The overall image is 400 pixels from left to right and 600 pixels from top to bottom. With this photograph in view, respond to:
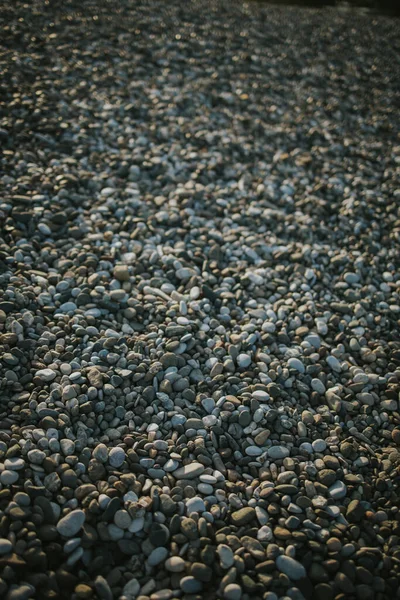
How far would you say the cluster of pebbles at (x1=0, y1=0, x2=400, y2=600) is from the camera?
1.94 metres

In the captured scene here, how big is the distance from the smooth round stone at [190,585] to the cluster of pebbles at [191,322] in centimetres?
2

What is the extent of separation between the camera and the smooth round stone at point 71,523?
6.21ft

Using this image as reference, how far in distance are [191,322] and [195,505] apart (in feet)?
3.72

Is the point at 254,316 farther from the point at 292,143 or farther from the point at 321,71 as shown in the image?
the point at 321,71

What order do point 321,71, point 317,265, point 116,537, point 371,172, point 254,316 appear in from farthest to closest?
point 321,71
point 371,172
point 317,265
point 254,316
point 116,537

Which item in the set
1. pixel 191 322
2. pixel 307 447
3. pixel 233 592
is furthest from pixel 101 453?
pixel 307 447

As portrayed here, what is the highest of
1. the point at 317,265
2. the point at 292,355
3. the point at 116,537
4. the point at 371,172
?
the point at 371,172

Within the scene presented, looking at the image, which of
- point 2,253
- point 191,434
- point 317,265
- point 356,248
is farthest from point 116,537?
point 356,248

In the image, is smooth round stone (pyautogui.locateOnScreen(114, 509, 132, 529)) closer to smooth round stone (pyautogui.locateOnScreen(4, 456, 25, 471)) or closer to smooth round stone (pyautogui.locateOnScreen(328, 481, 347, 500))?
smooth round stone (pyautogui.locateOnScreen(4, 456, 25, 471))

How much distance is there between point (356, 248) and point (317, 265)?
470mm

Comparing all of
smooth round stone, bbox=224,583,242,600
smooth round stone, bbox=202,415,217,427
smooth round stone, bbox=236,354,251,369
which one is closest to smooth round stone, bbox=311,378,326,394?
smooth round stone, bbox=236,354,251,369

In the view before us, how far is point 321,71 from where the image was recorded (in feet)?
Result: 18.3

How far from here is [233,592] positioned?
1.81m

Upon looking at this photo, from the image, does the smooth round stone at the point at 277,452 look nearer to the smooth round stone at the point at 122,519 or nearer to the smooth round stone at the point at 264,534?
the smooth round stone at the point at 264,534
